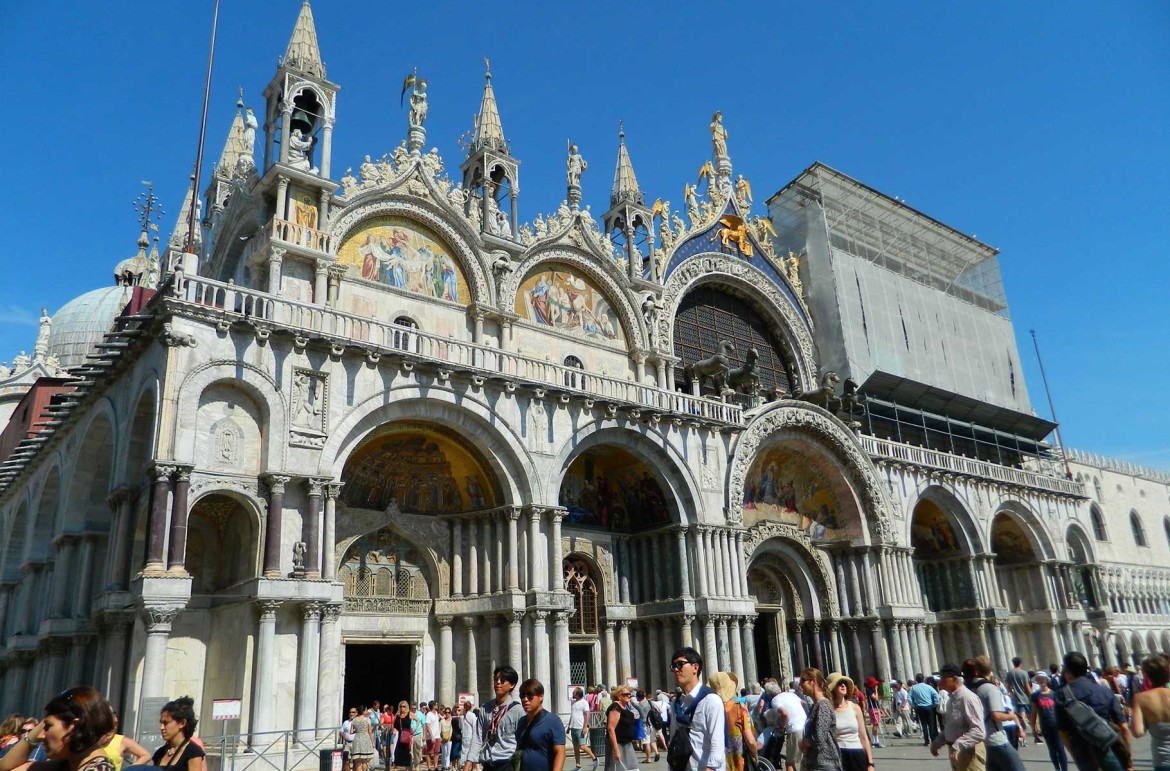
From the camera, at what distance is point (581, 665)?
2222 centimetres

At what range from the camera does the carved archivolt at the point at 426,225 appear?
68.4 ft

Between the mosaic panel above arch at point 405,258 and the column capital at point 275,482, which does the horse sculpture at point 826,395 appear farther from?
the column capital at point 275,482

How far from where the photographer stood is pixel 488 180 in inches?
958

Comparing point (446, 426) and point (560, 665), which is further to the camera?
point (446, 426)

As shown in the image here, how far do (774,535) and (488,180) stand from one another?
1314 cm

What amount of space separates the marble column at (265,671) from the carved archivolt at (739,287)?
14650 millimetres

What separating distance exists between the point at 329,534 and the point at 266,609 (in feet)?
5.92

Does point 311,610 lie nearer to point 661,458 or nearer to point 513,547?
point 513,547

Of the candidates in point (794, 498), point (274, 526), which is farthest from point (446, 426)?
point (794, 498)

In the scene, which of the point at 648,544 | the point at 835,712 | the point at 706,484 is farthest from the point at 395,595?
the point at 835,712

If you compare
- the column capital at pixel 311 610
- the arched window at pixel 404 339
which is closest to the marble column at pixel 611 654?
the column capital at pixel 311 610

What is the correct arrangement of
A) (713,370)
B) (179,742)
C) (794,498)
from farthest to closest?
(794,498), (713,370), (179,742)

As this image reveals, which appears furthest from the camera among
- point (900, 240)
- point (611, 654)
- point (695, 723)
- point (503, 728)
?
point (900, 240)

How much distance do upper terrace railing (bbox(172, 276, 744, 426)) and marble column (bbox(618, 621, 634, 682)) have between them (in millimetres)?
5694
